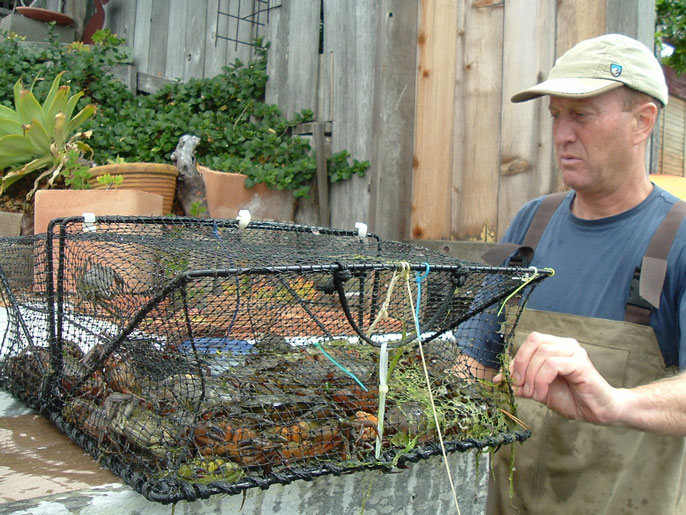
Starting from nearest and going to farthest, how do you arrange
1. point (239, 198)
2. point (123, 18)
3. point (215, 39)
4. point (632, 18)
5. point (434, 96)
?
point (632, 18) < point (434, 96) < point (239, 198) < point (215, 39) < point (123, 18)

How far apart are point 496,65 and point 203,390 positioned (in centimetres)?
317

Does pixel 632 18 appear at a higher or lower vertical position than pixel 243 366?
higher

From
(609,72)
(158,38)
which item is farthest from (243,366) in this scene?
(158,38)

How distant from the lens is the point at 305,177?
4.98m

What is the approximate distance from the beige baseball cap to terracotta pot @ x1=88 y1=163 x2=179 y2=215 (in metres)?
3.02

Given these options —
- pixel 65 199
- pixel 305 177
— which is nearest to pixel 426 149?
pixel 305 177

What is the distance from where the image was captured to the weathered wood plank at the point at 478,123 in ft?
12.8

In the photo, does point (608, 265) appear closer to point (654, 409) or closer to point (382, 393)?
point (654, 409)

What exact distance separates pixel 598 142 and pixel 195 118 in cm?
425

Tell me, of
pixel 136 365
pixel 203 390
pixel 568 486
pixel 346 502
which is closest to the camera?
pixel 203 390

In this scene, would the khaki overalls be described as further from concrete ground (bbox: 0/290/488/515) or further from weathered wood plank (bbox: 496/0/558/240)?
weathered wood plank (bbox: 496/0/558/240)

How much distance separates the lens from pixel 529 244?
2242 mm

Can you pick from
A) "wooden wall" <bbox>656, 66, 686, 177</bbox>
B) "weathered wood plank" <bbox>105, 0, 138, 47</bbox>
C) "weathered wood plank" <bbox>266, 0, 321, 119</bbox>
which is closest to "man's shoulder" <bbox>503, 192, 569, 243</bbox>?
"weathered wood plank" <bbox>266, 0, 321, 119</bbox>

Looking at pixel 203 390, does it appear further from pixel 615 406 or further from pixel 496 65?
pixel 496 65
